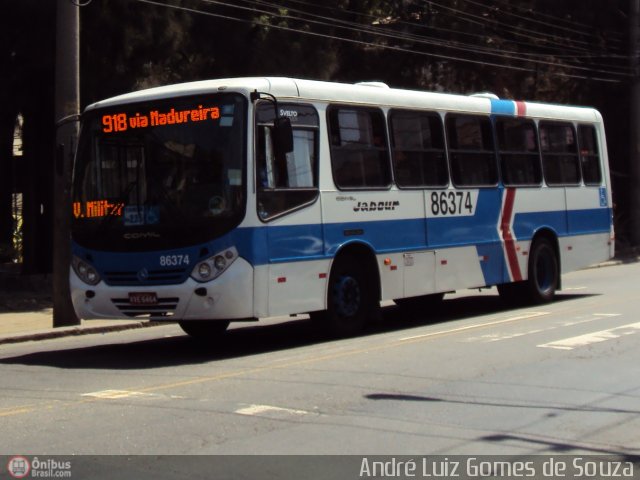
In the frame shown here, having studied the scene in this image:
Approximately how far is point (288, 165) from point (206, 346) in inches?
110

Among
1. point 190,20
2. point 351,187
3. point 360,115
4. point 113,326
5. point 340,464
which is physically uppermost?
point 190,20

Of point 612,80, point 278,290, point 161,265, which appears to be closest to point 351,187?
point 278,290

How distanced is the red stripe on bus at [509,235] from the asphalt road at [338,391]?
1.70 m

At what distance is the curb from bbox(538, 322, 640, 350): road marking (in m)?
6.67

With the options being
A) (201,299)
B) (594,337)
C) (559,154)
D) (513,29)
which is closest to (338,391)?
(201,299)

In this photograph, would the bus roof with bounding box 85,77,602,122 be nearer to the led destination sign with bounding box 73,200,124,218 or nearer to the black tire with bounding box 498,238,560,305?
the led destination sign with bounding box 73,200,124,218

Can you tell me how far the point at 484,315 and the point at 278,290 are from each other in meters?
5.15

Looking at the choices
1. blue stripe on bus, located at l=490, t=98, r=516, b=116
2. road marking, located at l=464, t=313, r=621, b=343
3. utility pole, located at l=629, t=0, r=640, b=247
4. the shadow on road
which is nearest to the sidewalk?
the shadow on road

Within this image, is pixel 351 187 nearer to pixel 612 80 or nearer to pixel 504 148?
pixel 504 148

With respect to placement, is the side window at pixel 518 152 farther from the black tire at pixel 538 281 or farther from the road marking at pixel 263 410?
the road marking at pixel 263 410

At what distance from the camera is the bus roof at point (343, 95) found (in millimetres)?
11680

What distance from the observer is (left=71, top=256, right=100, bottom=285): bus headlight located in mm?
12000

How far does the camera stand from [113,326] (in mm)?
15156

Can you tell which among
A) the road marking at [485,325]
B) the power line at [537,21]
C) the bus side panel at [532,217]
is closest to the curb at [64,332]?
the road marking at [485,325]
